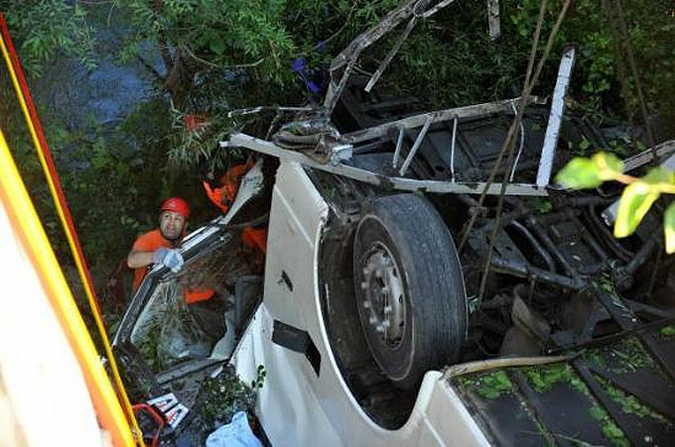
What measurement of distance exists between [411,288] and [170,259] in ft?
6.89

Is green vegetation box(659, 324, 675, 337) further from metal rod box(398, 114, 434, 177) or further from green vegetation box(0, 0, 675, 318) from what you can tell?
green vegetation box(0, 0, 675, 318)

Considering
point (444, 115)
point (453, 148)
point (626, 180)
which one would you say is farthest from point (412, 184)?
point (626, 180)

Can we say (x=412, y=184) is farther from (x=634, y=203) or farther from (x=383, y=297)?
(x=634, y=203)

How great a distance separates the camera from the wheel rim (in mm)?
3420

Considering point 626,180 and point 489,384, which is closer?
point 626,180

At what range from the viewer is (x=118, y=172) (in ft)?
21.2

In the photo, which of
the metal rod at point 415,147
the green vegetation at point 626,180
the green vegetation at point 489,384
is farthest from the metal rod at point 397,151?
the green vegetation at point 626,180

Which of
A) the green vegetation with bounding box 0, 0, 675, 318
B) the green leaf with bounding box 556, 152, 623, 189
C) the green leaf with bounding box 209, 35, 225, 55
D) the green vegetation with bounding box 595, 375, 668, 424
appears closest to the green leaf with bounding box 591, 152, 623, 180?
the green leaf with bounding box 556, 152, 623, 189

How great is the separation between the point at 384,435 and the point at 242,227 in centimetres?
216

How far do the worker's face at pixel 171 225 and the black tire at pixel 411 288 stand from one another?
6.80 ft

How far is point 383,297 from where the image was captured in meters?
3.54

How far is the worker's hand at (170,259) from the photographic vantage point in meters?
4.91

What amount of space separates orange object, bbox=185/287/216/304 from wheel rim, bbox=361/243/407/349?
185 centimetres

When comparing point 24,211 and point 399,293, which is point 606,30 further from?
point 24,211
